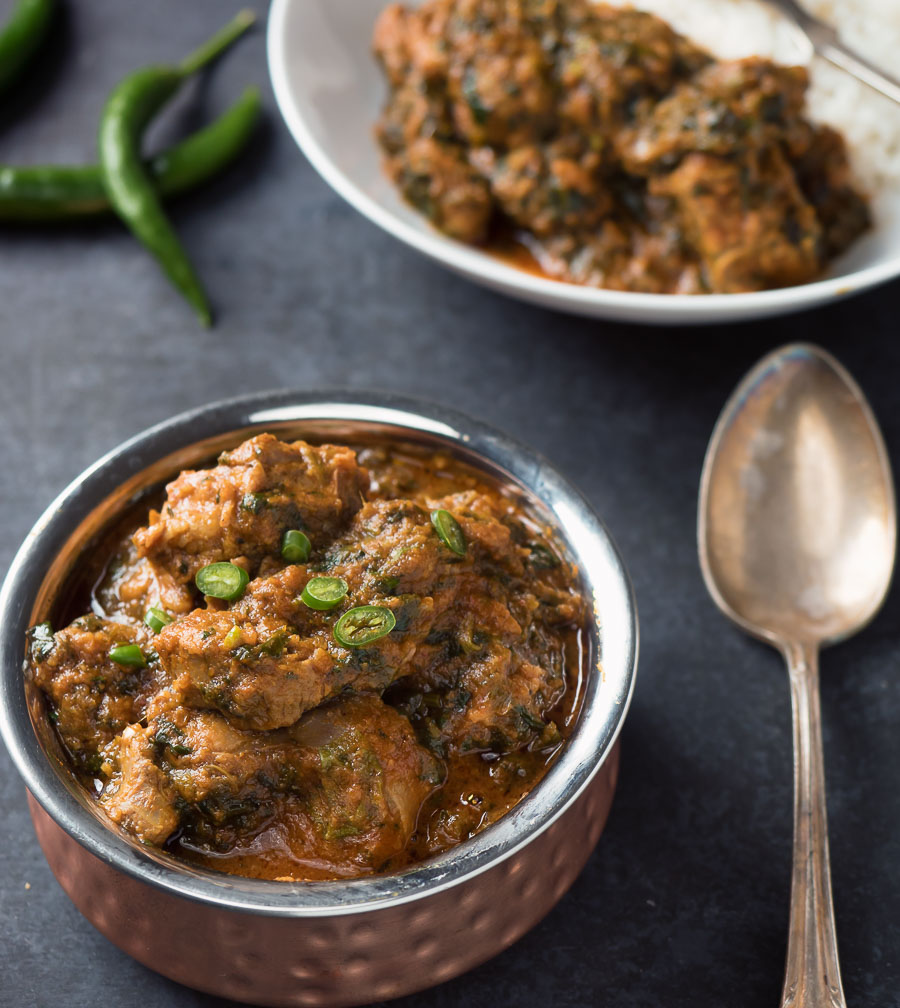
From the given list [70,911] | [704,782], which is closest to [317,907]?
[70,911]

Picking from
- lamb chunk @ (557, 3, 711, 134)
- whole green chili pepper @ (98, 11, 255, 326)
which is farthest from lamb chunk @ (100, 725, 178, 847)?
lamb chunk @ (557, 3, 711, 134)

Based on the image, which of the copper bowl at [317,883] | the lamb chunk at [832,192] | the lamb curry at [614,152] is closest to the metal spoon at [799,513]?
the lamb curry at [614,152]

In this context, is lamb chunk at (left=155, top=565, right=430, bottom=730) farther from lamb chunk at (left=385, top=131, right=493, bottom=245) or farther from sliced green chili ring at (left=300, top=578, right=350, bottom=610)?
lamb chunk at (left=385, top=131, right=493, bottom=245)

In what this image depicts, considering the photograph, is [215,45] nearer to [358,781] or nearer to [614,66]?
[614,66]

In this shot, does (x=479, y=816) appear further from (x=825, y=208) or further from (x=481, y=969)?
(x=825, y=208)

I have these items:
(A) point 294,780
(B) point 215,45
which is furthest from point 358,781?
(B) point 215,45
